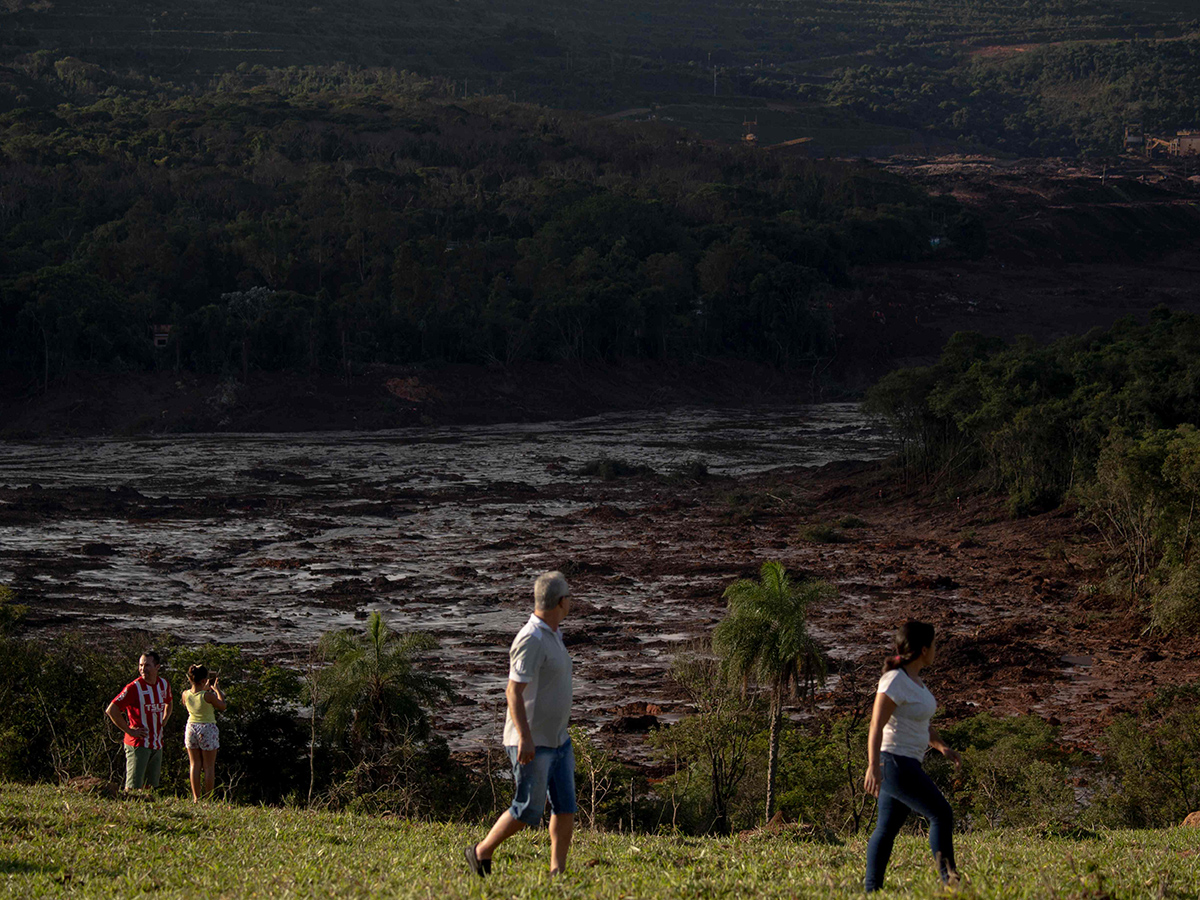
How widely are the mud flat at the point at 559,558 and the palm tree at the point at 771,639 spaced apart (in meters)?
3.95

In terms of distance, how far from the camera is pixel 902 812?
261 inches

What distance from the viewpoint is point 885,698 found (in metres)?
6.59

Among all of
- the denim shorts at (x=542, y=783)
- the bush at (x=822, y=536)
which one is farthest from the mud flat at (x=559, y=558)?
the denim shorts at (x=542, y=783)

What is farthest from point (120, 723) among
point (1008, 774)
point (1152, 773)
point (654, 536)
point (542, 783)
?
point (654, 536)

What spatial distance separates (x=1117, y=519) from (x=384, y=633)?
915 inches

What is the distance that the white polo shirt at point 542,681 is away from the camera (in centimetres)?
664

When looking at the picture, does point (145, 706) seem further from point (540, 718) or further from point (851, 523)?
point (851, 523)

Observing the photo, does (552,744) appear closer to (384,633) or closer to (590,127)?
(384,633)

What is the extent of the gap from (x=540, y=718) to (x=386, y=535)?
35.5m

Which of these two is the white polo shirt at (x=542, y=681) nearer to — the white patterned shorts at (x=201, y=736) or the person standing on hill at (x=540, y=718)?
the person standing on hill at (x=540, y=718)

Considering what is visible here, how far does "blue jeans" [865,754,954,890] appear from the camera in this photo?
21.4 feet

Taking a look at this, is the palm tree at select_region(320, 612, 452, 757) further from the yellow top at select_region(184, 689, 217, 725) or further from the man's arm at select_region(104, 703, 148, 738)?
the man's arm at select_region(104, 703, 148, 738)

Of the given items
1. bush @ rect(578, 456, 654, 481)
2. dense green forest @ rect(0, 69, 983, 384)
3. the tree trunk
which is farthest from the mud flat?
dense green forest @ rect(0, 69, 983, 384)

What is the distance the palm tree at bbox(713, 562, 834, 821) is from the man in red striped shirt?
8946mm
